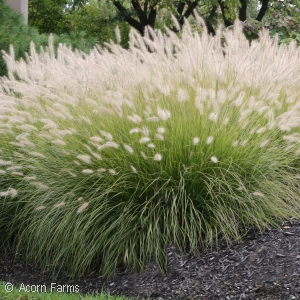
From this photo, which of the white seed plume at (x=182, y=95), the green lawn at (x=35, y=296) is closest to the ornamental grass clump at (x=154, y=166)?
the white seed plume at (x=182, y=95)

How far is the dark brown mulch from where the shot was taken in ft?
10.8

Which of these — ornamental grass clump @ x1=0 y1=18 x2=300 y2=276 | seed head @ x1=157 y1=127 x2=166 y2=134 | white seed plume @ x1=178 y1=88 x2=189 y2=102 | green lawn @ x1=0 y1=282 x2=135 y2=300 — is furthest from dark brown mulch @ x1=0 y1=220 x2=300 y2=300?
white seed plume @ x1=178 y1=88 x2=189 y2=102

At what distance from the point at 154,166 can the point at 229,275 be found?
98 cm

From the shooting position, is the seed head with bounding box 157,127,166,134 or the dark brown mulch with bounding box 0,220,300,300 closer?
the dark brown mulch with bounding box 0,220,300,300

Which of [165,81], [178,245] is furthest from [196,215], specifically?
[165,81]

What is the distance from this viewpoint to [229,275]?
347cm

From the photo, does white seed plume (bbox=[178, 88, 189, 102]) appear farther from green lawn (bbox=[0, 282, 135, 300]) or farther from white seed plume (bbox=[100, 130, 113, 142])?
green lawn (bbox=[0, 282, 135, 300])

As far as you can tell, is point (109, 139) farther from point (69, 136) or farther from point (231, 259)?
point (231, 259)

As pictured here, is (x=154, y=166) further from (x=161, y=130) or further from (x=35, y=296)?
(x=35, y=296)

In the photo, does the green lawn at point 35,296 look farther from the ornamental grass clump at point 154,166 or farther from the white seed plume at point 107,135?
the white seed plume at point 107,135

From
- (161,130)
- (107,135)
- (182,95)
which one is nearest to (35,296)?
(107,135)

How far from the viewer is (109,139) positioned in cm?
384

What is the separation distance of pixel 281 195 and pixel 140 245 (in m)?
1.18

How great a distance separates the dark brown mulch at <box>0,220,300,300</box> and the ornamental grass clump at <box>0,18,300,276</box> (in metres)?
0.10
